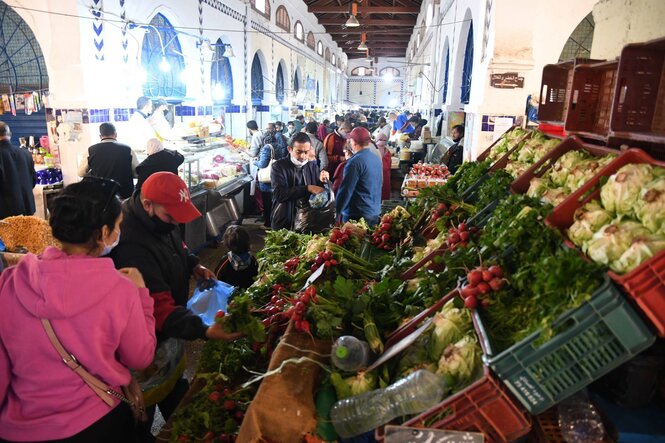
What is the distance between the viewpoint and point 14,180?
6.05 meters

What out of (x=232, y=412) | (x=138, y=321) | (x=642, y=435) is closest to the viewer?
(x=642, y=435)

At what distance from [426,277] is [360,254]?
1.23m

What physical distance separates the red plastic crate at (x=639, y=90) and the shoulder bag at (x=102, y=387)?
2823 millimetres

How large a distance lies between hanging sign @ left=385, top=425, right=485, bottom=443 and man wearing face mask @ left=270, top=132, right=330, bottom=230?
3820 millimetres

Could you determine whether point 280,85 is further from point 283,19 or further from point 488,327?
point 488,327

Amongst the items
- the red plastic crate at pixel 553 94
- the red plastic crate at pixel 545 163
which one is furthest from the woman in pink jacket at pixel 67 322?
the red plastic crate at pixel 553 94

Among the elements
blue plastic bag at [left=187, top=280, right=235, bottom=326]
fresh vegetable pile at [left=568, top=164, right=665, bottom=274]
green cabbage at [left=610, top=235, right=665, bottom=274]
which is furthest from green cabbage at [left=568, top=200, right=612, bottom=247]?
blue plastic bag at [left=187, top=280, right=235, bottom=326]

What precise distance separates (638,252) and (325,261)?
6.08 ft

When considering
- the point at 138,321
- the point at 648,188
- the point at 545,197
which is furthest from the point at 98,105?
the point at 648,188

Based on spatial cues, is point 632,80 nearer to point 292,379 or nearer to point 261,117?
point 292,379

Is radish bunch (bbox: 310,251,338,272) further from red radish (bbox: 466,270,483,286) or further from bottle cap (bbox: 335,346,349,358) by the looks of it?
red radish (bbox: 466,270,483,286)

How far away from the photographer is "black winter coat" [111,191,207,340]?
8.07ft

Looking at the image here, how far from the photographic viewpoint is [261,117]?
17.0 metres

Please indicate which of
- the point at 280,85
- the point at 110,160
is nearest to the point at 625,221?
the point at 110,160
